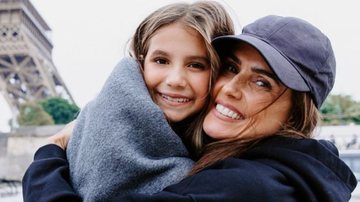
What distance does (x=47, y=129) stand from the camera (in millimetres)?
15750

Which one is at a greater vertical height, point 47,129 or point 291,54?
point 291,54

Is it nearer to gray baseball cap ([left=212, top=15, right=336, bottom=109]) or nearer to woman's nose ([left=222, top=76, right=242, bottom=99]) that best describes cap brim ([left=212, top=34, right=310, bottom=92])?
gray baseball cap ([left=212, top=15, right=336, bottom=109])

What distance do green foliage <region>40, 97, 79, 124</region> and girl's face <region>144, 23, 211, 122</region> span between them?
2506 cm

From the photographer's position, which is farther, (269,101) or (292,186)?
(269,101)

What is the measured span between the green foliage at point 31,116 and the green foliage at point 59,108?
220 centimetres

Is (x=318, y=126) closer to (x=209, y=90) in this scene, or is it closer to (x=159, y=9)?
(x=209, y=90)

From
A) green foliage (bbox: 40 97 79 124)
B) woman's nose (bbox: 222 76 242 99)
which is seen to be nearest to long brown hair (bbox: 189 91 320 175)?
woman's nose (bbox: 222 76 242 99)

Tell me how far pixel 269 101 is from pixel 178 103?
28cm

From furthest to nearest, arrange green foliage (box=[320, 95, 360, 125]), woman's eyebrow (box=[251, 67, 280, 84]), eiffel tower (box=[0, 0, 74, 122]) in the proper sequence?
1. eiffel tower (box=[0, 0, 74, 122])
2. green foliage (box=[320, 95, 360, 125])
3. woman's eyebrow (box=[251, 67, 280, 84])

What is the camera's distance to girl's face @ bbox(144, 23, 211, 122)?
52.4 inches

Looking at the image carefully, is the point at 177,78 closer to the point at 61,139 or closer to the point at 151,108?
the point at 151,108

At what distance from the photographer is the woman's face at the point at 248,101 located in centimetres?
121

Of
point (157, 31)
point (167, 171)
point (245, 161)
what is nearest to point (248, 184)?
point (245, 161)

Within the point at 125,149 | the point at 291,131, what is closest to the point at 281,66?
the point at 291,131
